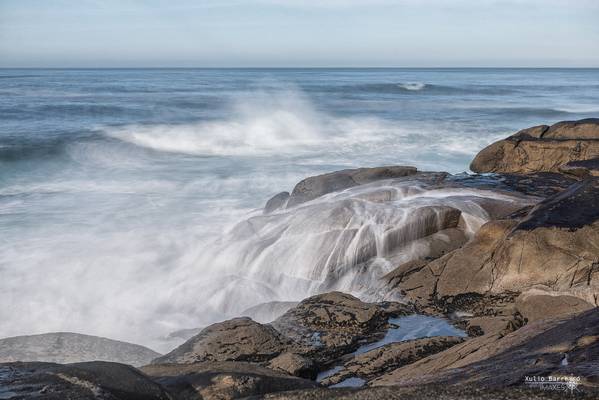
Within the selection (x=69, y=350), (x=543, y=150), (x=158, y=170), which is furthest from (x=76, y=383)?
(x=158, y=170)

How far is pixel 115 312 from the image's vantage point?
9.23 metres

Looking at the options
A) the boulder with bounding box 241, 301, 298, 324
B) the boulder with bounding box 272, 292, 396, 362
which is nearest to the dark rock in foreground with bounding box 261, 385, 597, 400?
the boulder with bounding box 272, 292, 396, 362

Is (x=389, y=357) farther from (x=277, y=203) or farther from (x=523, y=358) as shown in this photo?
(x=277, y=203)

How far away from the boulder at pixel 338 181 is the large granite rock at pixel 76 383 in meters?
7.89

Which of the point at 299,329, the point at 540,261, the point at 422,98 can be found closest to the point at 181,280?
the point at 299,329

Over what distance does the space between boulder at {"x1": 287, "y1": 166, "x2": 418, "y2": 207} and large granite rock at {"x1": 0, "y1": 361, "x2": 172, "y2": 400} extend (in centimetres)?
789

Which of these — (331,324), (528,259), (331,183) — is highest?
(331,183)

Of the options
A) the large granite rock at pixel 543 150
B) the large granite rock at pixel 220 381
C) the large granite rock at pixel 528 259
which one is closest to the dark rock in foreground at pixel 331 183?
the large granite rock at pixel 543 150

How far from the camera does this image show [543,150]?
501 inches

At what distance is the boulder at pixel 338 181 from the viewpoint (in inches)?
448

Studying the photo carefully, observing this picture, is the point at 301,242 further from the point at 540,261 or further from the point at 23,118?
the point at 23,118

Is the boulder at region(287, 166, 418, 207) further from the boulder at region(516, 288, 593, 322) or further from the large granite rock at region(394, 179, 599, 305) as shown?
the boulder at region(516, 288, 593, 322)

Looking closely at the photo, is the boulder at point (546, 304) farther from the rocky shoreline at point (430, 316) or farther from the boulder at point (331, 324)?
the boulder at point (331, 324)

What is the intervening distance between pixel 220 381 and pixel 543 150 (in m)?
10.6
